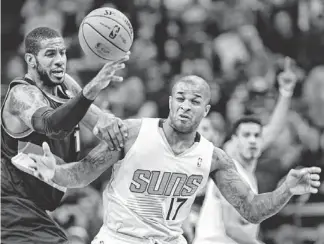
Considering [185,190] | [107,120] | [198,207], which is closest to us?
[107,120]

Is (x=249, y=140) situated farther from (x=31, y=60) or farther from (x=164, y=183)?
(x=31, y=60)

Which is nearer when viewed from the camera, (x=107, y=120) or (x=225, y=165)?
(x=107, y=120)

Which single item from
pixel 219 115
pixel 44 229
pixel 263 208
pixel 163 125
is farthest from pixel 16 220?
pixel 219 115

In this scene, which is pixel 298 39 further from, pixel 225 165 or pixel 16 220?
pixel 16 220

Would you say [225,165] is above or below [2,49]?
below

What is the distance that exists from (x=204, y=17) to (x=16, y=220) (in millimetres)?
6482

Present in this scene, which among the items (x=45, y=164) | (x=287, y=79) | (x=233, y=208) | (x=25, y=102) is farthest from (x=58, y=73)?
(x=287, y=79)

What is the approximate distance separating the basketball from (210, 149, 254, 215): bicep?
1150 mm

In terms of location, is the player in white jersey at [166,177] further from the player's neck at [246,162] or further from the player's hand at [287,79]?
the player's hand at [287,79]

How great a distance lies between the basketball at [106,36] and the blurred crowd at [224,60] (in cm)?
386

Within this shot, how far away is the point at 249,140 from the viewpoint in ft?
25.8

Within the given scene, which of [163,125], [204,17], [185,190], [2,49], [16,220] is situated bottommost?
[16,220]

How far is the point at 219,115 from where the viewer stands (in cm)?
1013

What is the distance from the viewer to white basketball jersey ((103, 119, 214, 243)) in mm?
5633
